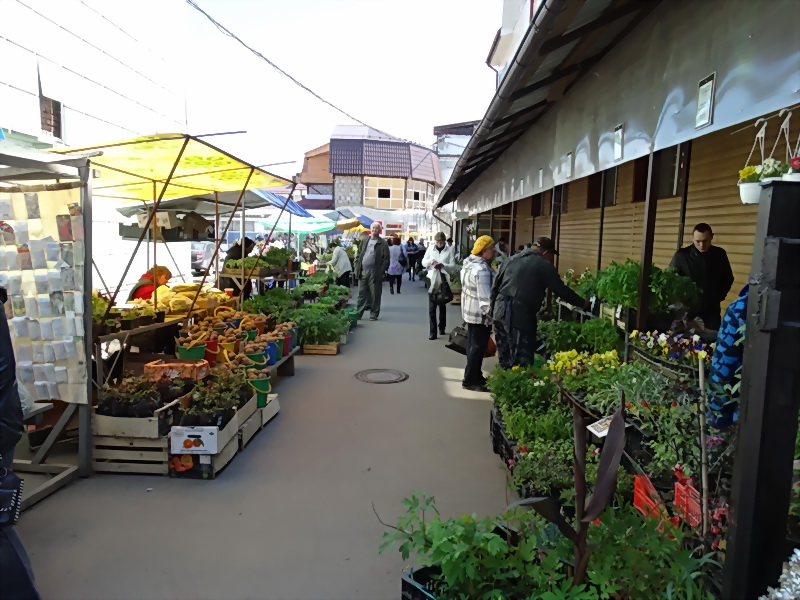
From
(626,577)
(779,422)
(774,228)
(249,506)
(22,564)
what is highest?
(774,228)

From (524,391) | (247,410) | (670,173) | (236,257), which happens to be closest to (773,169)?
(524,391)

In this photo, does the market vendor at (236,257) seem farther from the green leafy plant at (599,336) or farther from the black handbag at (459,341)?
the green leafy plant at (599,336)

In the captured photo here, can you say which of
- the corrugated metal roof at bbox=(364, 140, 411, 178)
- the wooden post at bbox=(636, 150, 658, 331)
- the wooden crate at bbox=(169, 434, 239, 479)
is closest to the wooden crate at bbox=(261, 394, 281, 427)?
the wooden crate at bbox=(169, 434, 239, 479)

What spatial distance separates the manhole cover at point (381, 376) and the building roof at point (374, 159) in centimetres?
4014

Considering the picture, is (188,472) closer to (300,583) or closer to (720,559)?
(300,583)

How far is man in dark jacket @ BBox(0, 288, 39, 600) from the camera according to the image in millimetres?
2525

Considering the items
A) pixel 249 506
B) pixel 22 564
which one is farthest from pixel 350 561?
pixel 22 564

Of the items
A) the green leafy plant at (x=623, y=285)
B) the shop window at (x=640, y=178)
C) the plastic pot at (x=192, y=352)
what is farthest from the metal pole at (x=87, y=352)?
the shop window at (x=640, y=178)

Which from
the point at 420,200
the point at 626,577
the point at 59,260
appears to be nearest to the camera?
the point at 626,577

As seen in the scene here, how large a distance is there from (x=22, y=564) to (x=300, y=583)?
1365mm

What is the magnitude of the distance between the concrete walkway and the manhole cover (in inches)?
→ 39.5

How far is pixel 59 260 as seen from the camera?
426cm

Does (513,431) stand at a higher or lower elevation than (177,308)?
lower

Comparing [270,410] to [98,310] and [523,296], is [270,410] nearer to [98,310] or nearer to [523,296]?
[98,310]
